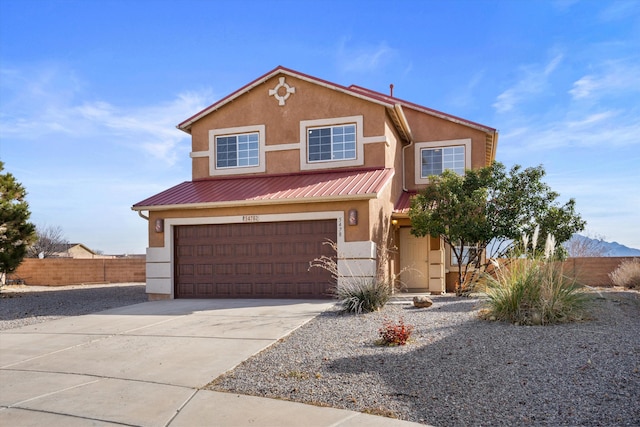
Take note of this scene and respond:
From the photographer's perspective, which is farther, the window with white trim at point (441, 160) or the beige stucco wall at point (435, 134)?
the window with white trim at point (441, 160)

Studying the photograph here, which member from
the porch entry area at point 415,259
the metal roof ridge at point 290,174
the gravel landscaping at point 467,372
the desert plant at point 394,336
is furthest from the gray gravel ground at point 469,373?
the porch entry area at point 415,259

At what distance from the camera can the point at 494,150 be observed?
22016 millimetres

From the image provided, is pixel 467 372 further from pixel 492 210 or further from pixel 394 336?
pixel 492 210

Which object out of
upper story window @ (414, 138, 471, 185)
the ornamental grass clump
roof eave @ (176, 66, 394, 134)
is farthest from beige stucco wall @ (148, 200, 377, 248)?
upper story window @ (414, 138, 471, 185)

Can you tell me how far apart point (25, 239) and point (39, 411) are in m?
17.2

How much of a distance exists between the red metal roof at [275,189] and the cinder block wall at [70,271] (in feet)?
48.3

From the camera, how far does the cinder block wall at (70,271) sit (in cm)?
3064

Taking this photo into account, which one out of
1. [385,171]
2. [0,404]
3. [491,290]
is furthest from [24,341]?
[385,171]

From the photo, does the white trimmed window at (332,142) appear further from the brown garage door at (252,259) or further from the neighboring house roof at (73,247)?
the neighboring house roof at (73,247)

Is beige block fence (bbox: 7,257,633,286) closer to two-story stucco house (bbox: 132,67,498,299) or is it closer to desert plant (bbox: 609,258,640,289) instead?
two-story stucco house (bbox: 132,67,498,299)

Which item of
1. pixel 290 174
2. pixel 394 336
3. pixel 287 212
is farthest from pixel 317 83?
pixel 394 336

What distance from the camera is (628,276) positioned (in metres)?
20.6

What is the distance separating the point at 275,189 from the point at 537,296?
8960 millimetres

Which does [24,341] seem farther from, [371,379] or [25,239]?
[25,239]
